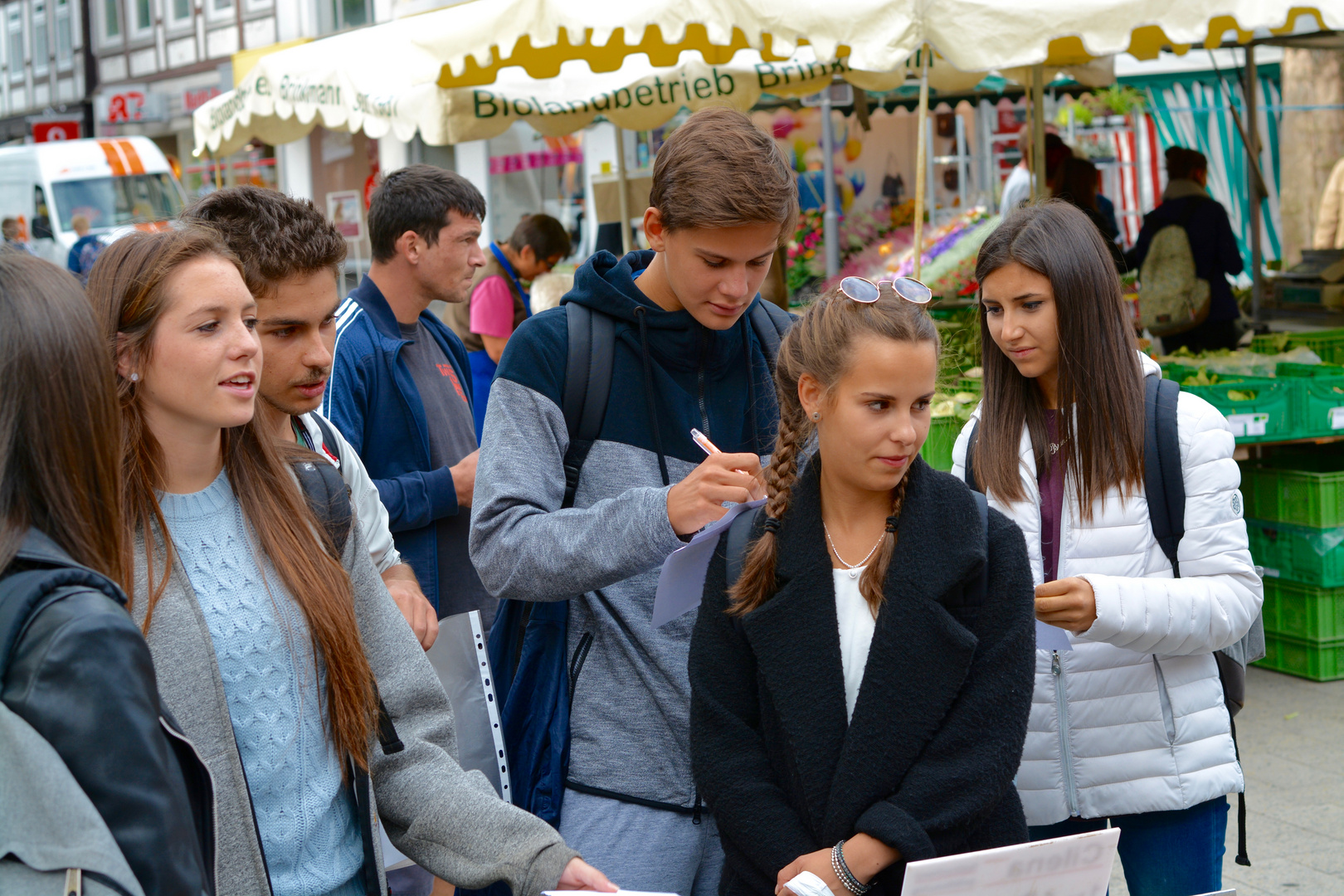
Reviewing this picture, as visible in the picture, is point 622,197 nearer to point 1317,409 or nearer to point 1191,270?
point 1191,270

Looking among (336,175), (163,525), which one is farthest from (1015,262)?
(336,175)

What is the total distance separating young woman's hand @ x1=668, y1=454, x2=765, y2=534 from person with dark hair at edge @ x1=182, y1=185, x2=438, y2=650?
0.78 meters

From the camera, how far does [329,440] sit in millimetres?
2584

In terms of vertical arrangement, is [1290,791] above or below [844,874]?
below

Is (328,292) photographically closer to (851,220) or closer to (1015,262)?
(1015,262)

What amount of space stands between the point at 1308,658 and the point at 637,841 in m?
4.74

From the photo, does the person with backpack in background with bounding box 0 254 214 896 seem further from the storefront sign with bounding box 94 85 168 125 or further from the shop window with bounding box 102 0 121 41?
the shop window with bounding box 102 0 121 41

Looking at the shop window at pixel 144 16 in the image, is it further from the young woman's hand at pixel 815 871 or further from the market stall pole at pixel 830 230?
the young woman's hand at pixel 815 871

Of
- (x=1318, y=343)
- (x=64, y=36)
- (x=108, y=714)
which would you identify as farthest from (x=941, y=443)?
(x=64, y=36)

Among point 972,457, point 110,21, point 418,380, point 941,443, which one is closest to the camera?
point 972,457

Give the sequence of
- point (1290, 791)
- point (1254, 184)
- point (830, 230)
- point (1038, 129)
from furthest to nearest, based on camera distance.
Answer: point (1254, 184) → point (830, 230) → point (1038, 129) → point (1290, 791)

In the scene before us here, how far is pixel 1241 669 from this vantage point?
2652 millimetres

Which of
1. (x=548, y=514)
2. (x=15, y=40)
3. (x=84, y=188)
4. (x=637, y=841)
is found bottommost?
(x=637, y=841)

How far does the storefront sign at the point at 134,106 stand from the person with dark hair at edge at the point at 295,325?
28.3 meters
